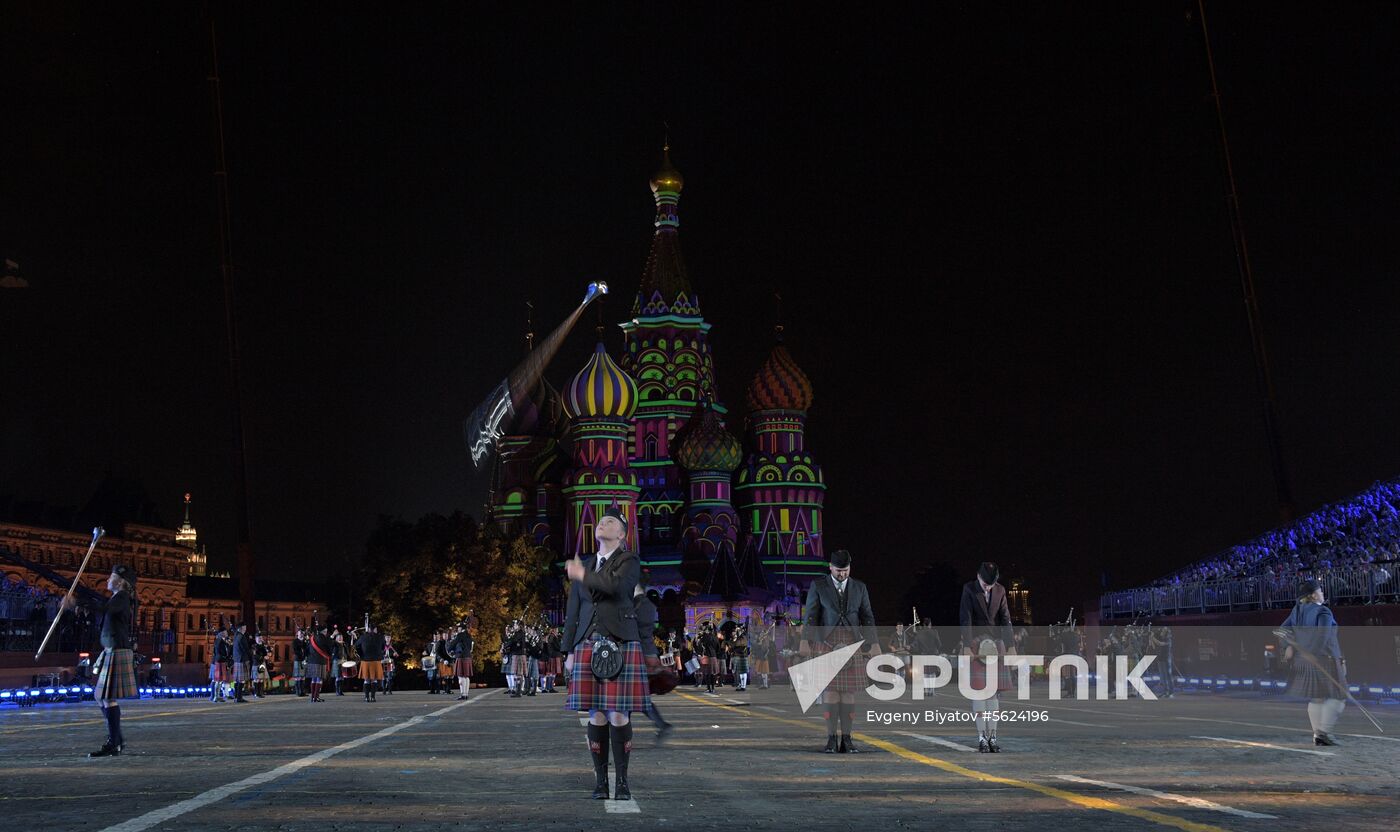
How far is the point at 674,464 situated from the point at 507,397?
678 inches

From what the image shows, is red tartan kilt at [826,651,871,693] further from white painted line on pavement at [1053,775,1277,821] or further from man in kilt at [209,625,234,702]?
man in kilt at [209,625,234,702]

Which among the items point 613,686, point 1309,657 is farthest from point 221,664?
point 613,686

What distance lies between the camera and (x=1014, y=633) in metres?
16.0

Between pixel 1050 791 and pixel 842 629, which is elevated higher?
pixel 842 629

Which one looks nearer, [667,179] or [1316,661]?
[1316,661]

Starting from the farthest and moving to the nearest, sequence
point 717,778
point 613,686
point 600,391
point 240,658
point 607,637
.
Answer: point 600,391 → point 240,658 → point 717,778 → point 607,637 → point 613,686

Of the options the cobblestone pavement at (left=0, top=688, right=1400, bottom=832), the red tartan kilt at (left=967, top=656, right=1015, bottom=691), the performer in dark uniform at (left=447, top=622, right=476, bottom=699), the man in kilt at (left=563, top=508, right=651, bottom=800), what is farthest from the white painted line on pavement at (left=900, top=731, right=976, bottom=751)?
the performer in dark uniform at (left=447, top=622, right=476, bottom=699)

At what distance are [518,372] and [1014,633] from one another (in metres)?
114

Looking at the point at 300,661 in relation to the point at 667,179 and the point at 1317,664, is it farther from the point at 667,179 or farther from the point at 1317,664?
the point at 667,179

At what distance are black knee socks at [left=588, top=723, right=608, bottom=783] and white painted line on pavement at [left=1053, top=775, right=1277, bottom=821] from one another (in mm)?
3745

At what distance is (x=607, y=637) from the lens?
11.1m

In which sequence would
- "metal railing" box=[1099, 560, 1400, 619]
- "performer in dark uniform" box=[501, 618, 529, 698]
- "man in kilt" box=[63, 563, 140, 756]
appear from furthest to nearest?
"performer in dark uniform" box=[501, 618, 529, 698]
"metal railing" box=[1099, 560, 1400, 619]
"man in kilt" box=[63, 563, 140, 756]

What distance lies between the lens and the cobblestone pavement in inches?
369

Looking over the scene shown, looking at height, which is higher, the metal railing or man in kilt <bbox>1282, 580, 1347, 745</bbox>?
the metal railing
